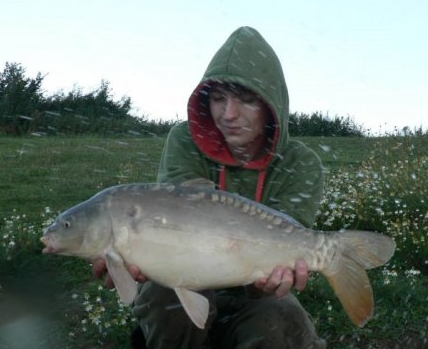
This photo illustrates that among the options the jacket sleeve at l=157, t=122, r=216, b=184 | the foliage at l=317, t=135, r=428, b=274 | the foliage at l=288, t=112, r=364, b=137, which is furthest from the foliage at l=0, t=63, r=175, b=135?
the jacket sleeve at l=157, t=122, r=216, b=184

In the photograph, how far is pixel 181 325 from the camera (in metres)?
3.36

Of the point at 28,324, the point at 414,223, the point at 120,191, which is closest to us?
the point at 120,191

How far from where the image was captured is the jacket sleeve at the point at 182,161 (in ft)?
12.0

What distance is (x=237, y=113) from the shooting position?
348 cm

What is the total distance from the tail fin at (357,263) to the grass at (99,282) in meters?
1.33

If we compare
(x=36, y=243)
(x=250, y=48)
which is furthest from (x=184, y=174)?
(x=36, y=243)

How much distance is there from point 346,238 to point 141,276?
721 mm

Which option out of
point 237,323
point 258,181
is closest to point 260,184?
point 258,181

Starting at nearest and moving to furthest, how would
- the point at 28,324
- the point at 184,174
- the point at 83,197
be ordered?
the point at 184,174
the point at 28,324
the point at 83,197

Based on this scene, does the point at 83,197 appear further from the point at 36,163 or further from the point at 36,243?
the point at 36,163

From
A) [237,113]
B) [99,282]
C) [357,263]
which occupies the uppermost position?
[237,113]

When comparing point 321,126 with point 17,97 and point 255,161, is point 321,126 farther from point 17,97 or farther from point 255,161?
point 255,161

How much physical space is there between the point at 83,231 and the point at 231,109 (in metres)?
1.00

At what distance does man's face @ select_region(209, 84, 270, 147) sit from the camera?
3486 mm
